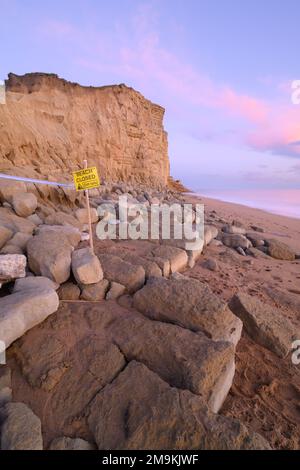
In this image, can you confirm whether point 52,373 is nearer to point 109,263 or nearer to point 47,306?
point 47,306

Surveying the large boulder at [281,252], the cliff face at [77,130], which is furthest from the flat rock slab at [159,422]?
the cliff face at [77,130]

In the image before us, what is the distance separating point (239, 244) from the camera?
19.1 feet

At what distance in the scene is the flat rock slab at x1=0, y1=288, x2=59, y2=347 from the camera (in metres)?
1.81

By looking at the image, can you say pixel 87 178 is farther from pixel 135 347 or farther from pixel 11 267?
pixel 135 347

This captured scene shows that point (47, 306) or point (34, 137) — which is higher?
point (34, 137)

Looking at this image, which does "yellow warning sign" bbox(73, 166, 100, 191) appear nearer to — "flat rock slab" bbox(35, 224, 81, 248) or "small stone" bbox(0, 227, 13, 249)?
"flat rock slab" bbox(35, 224, 81, 248)

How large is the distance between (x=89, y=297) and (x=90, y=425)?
4.02 ft

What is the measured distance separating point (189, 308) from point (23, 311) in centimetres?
144

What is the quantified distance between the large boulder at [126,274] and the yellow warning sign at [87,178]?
1001 mm

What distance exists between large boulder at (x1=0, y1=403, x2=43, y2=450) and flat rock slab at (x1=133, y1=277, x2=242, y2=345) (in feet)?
4.07
